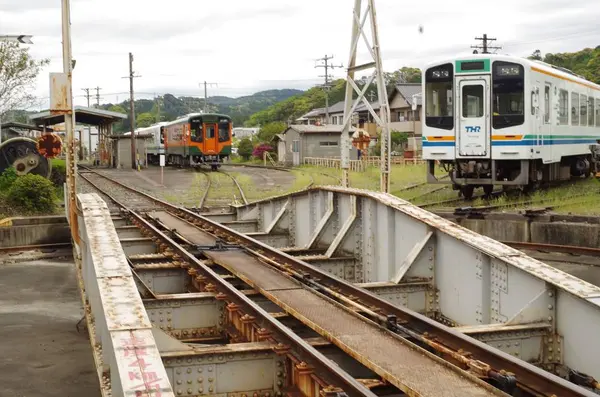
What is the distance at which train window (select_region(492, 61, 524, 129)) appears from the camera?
15.1 metres

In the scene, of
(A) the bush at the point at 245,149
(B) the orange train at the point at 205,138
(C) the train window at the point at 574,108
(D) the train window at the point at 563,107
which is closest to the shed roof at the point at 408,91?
(A) the bush at the point at 245,149

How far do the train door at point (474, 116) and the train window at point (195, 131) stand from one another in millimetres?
23655

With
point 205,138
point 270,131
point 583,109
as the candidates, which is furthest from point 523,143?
point 270,131

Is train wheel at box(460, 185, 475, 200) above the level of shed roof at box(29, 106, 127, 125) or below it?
below

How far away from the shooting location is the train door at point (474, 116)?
1546cm

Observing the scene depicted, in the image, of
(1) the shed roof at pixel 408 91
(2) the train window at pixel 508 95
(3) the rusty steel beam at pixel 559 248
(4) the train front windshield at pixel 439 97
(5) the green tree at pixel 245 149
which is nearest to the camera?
(3) the rusty steel beam at pixel 559 248

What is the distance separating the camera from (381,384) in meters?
4.79

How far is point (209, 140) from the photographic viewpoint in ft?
125

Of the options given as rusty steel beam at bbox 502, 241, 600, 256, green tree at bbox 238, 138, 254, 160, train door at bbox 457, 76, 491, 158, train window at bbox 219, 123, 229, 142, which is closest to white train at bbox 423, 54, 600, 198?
train door at bbox 457, 76, 491, 158

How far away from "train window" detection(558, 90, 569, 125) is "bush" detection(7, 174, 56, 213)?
1212cm

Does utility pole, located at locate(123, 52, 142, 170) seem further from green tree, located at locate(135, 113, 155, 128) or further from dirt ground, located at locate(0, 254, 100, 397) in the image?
green tree, located at locate(135, 113, 155, 128)

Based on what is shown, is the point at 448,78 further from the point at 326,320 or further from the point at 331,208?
the point at 326,320

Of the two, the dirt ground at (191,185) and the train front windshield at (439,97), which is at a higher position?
the train front windshield at (439,97)

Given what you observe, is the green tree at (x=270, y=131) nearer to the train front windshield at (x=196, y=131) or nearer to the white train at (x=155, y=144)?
the white train at (x=155, y=144)
